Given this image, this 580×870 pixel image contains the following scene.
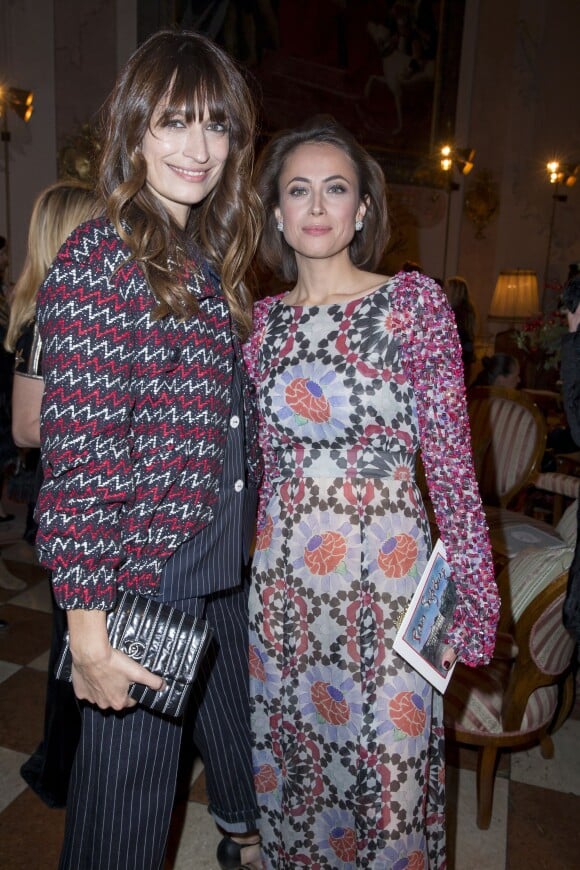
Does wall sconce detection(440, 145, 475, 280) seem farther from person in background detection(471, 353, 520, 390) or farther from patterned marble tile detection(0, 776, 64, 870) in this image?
patterned marble tile detection(0, 776, 64, 870)

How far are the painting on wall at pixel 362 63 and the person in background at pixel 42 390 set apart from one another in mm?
6830

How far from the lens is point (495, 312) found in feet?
30.3

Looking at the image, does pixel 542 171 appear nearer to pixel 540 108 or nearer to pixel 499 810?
pixel 540 108

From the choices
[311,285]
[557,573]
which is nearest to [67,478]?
[311,285]

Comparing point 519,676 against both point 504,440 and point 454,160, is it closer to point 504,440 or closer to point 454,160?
point 504,440

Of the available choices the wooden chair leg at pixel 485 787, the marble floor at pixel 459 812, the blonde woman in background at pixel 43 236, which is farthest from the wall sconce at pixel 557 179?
the blonde woman in background at pixel 43 236

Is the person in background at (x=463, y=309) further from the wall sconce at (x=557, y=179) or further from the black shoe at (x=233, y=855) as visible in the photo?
the black shoe at (x=233, y=855)

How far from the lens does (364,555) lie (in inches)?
63.9

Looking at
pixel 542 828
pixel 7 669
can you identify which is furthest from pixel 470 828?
pixel 7 669

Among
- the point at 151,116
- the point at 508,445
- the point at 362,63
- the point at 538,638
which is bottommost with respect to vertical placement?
the point at 538,638

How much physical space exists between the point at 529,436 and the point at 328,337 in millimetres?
2433

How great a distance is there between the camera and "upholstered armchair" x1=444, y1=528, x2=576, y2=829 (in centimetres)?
211

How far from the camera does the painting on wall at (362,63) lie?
8.50 metres

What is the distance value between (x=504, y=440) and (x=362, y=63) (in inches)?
293
